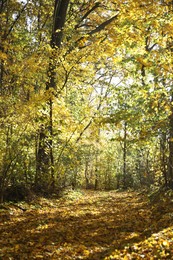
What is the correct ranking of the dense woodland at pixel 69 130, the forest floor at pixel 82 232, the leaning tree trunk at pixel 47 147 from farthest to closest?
the leaning tree trunk at pixel 47 147
the dense woodland at pixel 69 130
the forest floor at pixel 82 232

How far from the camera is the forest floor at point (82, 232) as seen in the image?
15.4 feet

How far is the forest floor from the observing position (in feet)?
15.4

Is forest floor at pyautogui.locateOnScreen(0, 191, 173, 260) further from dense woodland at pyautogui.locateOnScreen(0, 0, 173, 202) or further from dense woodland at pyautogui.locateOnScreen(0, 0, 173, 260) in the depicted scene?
dense woodland at pyautogui.locateOnScreen(0, 0, 173, 202)

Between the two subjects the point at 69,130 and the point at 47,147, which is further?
the point at 47,147

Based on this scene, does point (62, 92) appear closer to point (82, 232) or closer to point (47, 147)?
point (47, 147)

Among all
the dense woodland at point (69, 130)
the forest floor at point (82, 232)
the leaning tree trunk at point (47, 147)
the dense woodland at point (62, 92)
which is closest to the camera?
the forest floor at point (82, 232)

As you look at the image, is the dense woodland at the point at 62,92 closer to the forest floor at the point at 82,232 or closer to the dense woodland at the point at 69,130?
the dense woodland at the point at 69,130

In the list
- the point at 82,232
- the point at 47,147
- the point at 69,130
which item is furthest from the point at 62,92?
the point at 82,232

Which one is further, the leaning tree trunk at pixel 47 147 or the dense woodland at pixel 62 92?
the leaning tree trunk at pixel 47 147

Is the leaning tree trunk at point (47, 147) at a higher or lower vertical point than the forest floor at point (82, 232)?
higher

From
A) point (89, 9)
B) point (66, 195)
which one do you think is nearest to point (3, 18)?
point (89, 9)

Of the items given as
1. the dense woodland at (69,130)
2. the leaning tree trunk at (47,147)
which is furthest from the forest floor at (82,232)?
the leaning tree trunk at (47,147)

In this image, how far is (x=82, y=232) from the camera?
6391 millimetres

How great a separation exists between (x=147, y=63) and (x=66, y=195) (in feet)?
21.6
